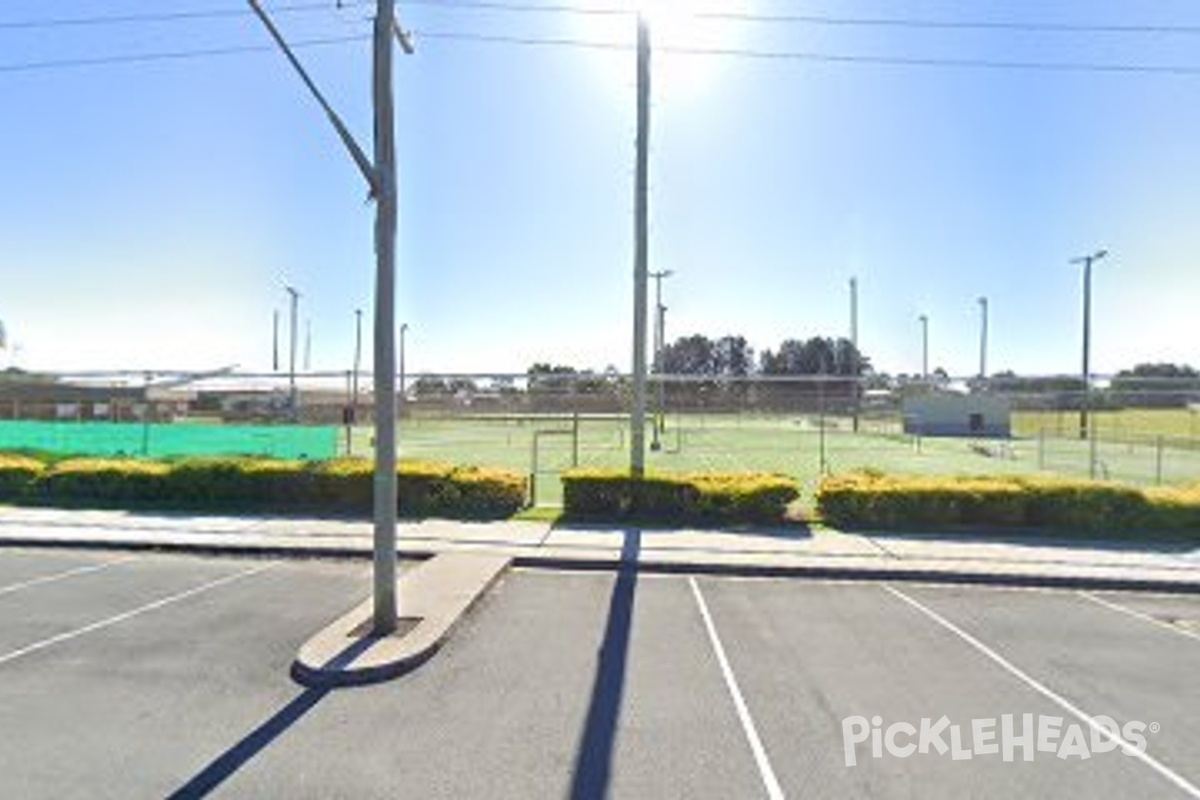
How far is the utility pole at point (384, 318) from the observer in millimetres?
8141

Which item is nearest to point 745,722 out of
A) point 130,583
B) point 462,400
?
point 130,583

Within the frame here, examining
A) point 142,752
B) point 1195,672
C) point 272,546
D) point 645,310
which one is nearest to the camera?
point 142,752

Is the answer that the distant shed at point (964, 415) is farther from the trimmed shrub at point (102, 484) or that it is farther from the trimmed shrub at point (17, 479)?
the trimmed shrub at point (17, 479)

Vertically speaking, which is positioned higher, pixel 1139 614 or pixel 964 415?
pixel 964 415

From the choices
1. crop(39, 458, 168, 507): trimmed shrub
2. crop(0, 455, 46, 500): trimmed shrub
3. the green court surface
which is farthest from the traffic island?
crop(0, 455, 46, 500): trimmed shrub

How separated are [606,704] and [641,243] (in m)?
10.3

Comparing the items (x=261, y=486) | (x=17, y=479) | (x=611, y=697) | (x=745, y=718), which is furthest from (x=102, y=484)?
(x=745, y=718)

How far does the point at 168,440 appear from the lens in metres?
23.1

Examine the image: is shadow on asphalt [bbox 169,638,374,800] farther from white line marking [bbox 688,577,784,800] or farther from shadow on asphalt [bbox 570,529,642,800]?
white line marking [bbox 688,577,784,800]

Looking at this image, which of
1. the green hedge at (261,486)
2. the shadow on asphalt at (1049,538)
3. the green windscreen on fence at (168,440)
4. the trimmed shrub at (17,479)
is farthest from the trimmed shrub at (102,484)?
the shadow on asphalt at (1049,538)

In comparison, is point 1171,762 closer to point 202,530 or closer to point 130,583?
point 130,583

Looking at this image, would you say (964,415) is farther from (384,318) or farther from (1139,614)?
(384,318)

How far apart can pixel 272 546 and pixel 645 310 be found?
22.5 feet

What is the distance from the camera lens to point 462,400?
23672mm
